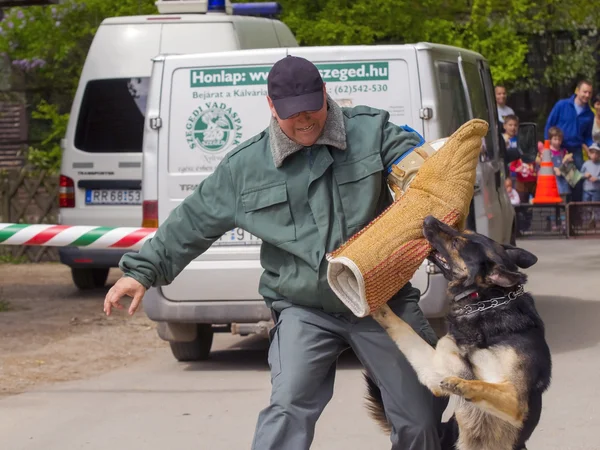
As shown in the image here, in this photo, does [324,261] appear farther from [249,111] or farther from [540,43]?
[540,43]

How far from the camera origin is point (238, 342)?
33.7 ft

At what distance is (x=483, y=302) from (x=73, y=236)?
436 cm

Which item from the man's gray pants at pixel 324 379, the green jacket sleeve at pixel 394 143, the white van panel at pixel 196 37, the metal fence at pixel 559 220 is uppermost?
the green jacket sleeve at pixel 394 143

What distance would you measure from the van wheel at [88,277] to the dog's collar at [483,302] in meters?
8.66

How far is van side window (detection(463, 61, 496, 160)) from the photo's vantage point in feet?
31.4

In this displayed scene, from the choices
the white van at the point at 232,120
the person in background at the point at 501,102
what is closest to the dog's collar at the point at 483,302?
the white van at the point at 232,120

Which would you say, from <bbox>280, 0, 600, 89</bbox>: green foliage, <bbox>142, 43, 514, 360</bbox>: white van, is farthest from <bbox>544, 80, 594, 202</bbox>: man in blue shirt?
<bbox>142, 43, 514, 360</bbox>: white van

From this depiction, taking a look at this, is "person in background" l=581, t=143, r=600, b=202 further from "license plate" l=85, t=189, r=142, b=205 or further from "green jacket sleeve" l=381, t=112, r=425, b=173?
"green jacket sleeve" l=381, t=112, r=425, b=173

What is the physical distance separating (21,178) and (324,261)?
12.3 m

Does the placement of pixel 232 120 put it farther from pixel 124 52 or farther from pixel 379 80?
pixel 124 52

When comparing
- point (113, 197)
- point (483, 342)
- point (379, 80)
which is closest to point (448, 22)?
point (113, 197)

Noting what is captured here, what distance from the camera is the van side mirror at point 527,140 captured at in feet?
36.8

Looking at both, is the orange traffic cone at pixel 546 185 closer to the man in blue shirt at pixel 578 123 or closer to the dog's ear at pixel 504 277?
the man in blue shirt at pixel 578 123

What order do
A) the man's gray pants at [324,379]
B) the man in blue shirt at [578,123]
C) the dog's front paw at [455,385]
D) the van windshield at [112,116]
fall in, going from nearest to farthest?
1. the dog's front paw at [455,385]
2. the man's gray pants at [324,379]
3. the van windshield at [112,116]
4. the man in blue shirt at [578,123]
